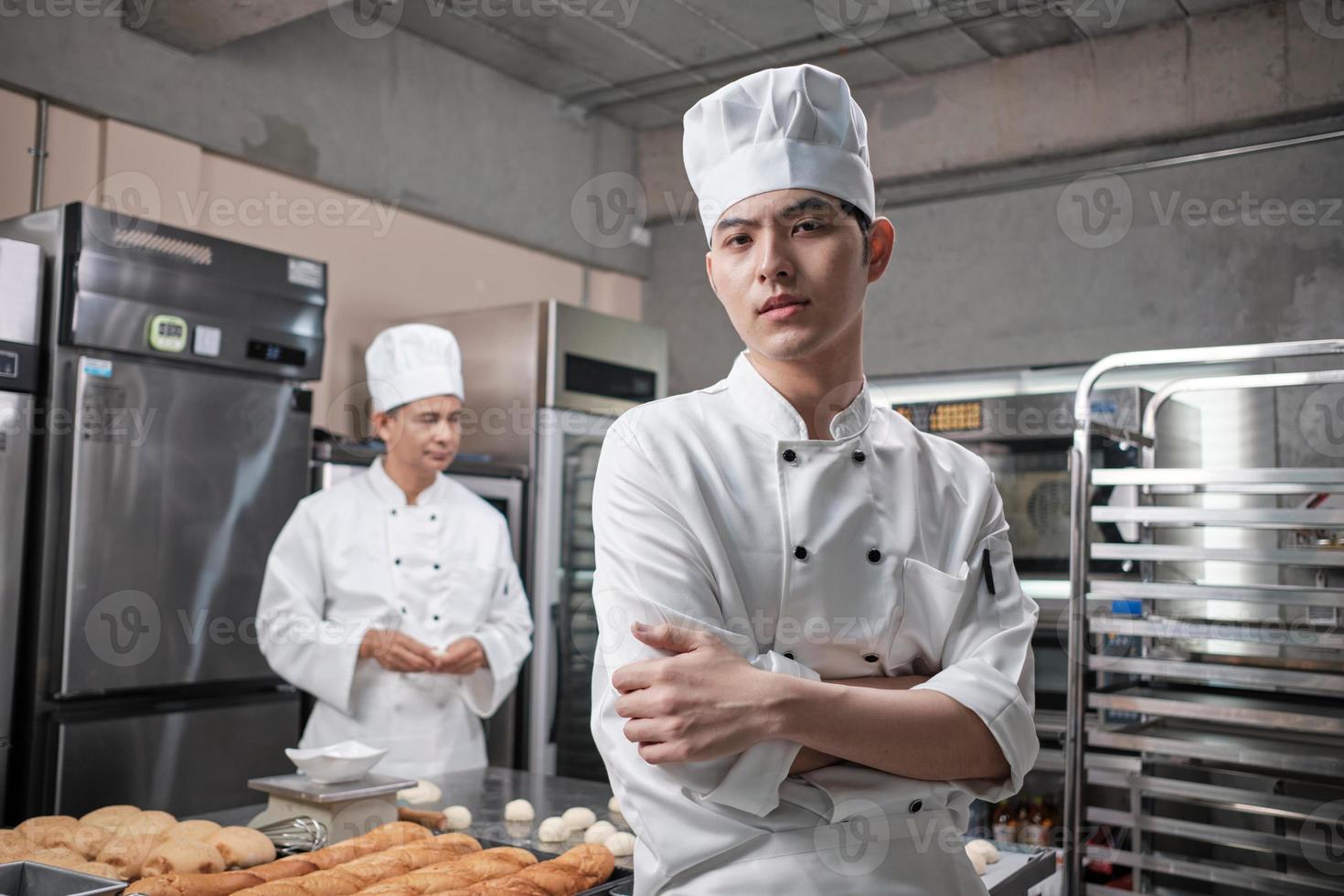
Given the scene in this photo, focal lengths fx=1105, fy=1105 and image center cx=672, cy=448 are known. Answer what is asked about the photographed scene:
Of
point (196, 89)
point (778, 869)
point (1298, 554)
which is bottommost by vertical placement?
point (778, 869)

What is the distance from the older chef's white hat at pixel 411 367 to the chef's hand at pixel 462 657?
76 centimetres

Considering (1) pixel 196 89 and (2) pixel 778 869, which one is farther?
(1) pixel 196 89

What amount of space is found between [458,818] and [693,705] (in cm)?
113

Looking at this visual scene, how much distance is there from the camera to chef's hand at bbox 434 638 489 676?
2982 mm

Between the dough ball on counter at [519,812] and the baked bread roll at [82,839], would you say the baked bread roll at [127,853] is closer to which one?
the baked bread roll at [82,839]

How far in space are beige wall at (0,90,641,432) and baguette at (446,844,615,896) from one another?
298 centimetres

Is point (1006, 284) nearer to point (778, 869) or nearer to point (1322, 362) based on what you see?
point (1322, 362)

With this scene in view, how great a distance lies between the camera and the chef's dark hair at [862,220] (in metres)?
1.34

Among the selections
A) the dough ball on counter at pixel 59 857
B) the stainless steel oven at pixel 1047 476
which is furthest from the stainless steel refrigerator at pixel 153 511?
the stainless steel oven at pixel 1047 476

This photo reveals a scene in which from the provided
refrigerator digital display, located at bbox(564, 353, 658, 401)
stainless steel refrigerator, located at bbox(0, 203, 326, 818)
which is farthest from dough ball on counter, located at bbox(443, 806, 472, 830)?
refrigerator digital display, located at bbox(564, 353, 658, 401)

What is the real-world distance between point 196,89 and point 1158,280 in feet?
12.7

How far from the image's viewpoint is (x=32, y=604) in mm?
2936

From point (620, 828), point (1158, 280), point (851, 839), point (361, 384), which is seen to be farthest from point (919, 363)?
point (851, 839)

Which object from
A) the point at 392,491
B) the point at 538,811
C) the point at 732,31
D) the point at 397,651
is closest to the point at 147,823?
the point at 538,811
